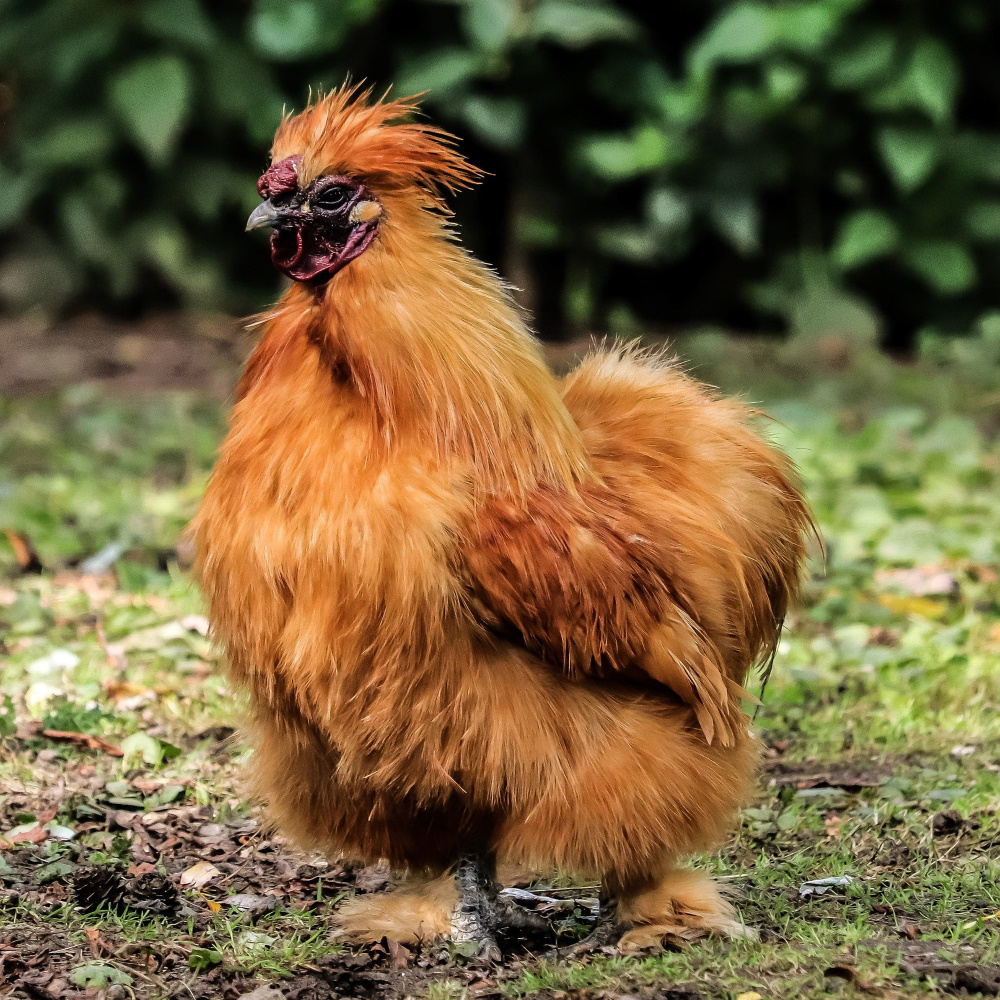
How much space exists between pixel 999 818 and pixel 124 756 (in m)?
2.48

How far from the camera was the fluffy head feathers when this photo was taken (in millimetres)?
3197

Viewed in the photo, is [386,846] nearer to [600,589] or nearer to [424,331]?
[600,589]

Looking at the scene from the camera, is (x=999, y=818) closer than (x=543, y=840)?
No

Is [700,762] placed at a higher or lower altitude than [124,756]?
higher

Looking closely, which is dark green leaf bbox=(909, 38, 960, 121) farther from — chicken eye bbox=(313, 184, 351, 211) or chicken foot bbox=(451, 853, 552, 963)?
chicken foot bbox=(451, 853, 552, 963)

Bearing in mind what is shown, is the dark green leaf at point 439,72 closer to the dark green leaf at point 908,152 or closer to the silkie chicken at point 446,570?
the dark green leaf at point 908,152

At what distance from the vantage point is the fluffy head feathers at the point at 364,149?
3.20 metres

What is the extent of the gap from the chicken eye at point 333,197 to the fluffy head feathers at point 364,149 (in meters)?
0.04

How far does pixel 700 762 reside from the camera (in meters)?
3.36

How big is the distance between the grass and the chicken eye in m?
1.49

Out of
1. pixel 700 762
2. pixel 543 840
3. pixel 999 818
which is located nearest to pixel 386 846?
pixel 543 840

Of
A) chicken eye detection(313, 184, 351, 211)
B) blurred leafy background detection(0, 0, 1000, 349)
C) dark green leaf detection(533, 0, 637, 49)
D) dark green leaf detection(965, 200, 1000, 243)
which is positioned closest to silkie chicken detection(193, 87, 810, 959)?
chicken eye detection(313, 184, 351, 211)

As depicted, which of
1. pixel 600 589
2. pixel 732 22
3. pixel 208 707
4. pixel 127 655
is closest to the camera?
pixel 600 589

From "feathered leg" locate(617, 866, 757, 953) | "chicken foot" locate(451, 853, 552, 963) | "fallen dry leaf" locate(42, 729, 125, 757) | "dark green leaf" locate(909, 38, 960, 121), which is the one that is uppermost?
"dark green leaf" locate(909, 38, 960, 121)
